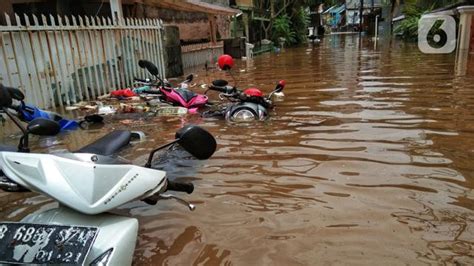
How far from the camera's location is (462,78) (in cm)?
874

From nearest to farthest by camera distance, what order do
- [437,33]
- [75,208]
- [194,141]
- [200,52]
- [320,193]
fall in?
[75,208] < [194,141] < [320,193] < [200,52] < [437,33]

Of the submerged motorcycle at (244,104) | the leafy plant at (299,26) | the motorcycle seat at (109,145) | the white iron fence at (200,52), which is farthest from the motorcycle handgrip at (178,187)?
the leafy plant at (299,26)

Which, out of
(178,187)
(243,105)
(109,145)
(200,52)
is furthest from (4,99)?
(200,52)

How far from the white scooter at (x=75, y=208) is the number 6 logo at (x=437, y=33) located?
680 inches

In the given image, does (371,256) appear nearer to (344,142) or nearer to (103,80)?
(344,142)

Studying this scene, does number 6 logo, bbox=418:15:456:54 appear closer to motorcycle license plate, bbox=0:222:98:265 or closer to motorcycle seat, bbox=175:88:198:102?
motorcycle seat, bbox=175:88:198:102

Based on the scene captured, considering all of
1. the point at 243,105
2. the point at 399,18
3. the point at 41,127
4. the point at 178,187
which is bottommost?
the point at 243,105

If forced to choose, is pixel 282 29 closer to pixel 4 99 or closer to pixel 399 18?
pixel 399 18

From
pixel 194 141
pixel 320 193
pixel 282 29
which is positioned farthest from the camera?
pixel 282 29

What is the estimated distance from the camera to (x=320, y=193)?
3264mm

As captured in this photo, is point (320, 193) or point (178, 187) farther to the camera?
point (320, 193)

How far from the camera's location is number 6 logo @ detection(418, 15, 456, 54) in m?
17.7

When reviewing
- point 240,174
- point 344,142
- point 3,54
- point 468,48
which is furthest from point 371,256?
point 468,48

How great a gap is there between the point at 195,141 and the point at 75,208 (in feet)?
2.40
